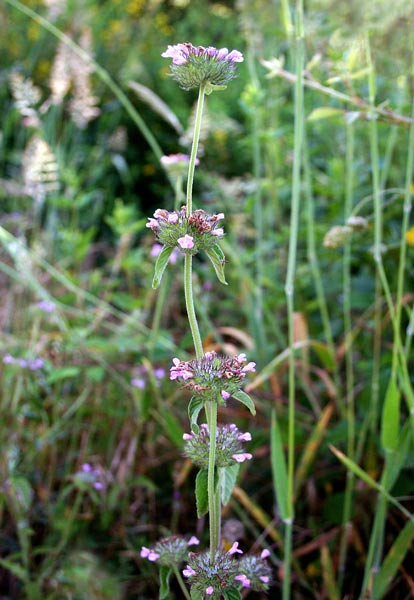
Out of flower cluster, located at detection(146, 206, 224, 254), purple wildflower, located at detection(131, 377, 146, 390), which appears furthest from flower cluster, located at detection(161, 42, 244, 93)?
purple wildflower, located at detection(131, 377, 146, 390)

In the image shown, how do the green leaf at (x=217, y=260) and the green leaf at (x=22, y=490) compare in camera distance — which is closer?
the green leaf at (x=217, y=260)

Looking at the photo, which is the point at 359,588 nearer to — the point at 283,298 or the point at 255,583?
the point at 255,583

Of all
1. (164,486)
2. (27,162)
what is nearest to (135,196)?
(27,162)

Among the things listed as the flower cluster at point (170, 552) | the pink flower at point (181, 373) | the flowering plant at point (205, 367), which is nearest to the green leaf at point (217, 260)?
the flowering plant at point (205, 367)

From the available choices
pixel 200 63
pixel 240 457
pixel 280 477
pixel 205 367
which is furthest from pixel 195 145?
pixel 280 477

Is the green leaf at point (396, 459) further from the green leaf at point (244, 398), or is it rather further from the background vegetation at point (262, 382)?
the green leaf at point (244, 398)

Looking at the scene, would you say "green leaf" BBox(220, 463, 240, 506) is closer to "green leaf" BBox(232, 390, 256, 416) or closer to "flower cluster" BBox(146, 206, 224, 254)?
"green leaf" BBox(232, 390, 256, 416)
